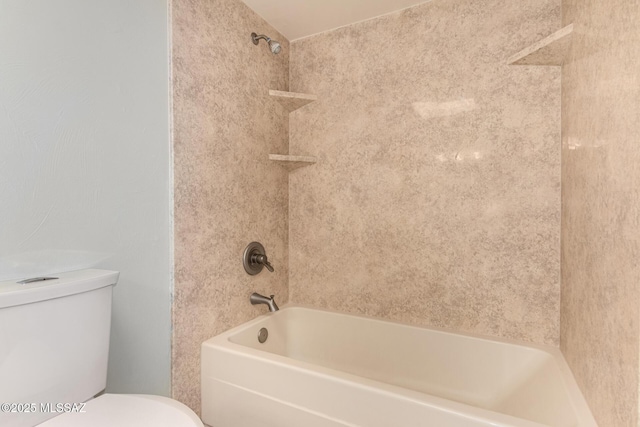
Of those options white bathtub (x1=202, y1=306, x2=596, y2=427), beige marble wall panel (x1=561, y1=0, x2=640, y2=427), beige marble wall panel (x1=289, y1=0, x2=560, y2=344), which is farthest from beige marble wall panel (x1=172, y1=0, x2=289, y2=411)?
beige marble wall panel (x1=561, y1=0, x2=640, y2=427)

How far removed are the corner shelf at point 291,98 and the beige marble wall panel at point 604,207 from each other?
4.22 feet

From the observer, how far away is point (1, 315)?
0.75m

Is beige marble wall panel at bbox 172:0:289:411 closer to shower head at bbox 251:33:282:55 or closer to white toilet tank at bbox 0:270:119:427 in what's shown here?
shower head at bbox 251:33:282:55

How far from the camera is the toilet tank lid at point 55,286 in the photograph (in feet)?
2.52

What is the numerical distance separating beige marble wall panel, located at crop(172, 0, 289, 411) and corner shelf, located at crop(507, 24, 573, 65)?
129cm

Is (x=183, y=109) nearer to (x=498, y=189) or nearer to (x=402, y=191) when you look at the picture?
(x=402, y=191)

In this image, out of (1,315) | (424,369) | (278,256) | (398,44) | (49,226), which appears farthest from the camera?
(278,256)

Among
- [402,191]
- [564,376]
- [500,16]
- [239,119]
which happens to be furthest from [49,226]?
[500,16]

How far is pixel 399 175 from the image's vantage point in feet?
5.83

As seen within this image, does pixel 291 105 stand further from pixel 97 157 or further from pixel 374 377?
pixel 374 377

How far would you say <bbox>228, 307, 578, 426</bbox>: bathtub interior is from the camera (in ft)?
4.35

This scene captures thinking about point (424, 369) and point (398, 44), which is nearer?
point (424, 369)

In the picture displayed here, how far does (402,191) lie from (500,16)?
96 cm

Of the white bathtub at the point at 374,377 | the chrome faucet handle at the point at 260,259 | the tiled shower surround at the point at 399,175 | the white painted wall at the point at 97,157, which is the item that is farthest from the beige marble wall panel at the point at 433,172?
the white painted wall at the point at 97,157
